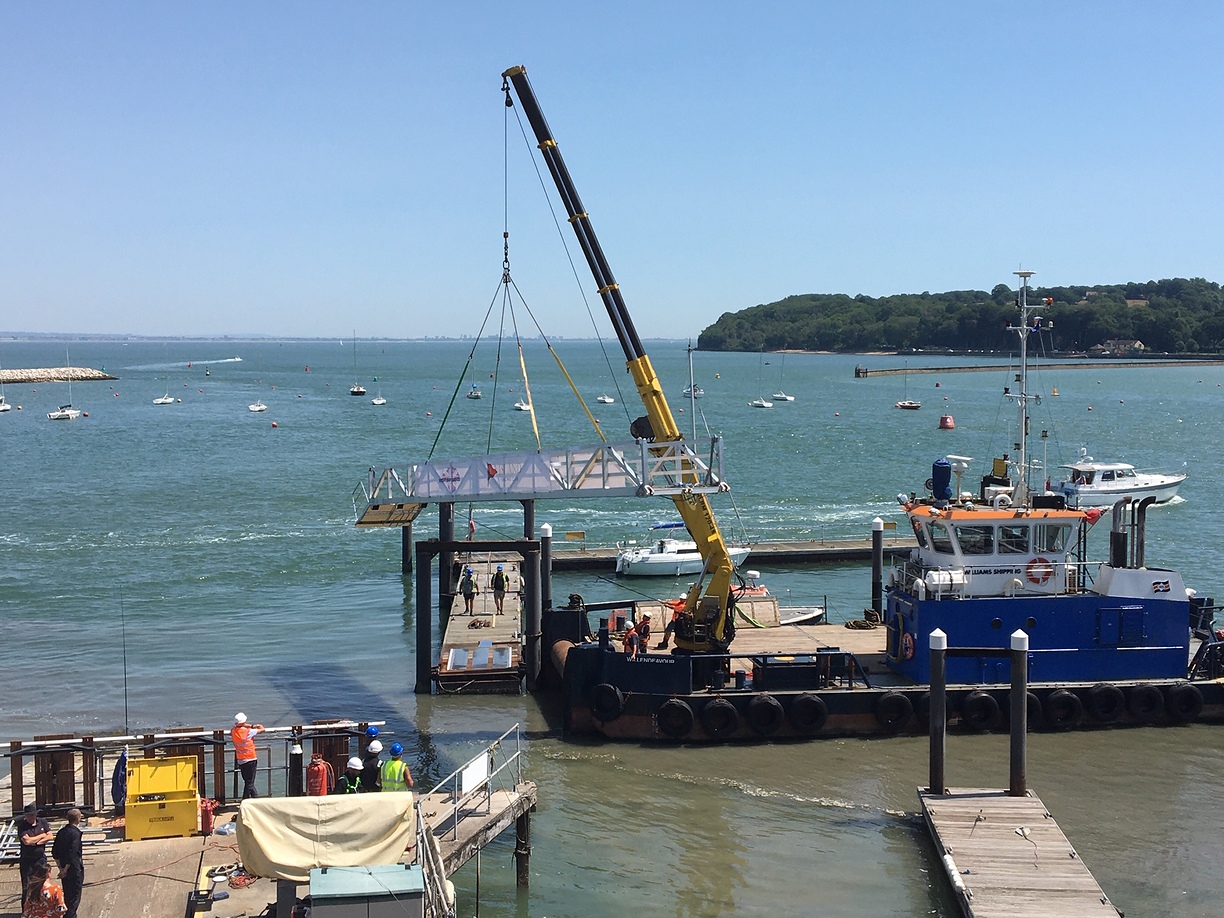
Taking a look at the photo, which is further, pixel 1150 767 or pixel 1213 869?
pixel 1150 767

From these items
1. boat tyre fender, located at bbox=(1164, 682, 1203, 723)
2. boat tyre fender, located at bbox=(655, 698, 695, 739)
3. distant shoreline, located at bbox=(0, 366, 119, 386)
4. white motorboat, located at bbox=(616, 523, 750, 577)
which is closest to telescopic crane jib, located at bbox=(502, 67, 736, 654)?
boat tyre fender, located at bbox=(655, 698, 695, 739)

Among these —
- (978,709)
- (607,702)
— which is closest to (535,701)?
(607,702)

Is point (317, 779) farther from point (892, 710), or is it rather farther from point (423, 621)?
point (892, 710)

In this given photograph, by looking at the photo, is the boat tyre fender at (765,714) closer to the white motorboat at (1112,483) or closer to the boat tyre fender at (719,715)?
the boat tyre fender at (719,715)

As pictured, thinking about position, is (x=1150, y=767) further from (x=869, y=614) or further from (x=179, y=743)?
(x=179, y=743)

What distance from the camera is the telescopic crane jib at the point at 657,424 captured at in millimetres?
23266

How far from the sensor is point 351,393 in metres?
153

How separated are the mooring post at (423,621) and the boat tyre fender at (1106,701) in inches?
512

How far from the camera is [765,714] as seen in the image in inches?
880

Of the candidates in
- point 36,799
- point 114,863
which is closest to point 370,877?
point 114,863

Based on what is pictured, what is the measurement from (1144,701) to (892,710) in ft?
16.1

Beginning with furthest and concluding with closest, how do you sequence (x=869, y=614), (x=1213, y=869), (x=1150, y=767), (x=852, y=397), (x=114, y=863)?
(x=852, y=397)
(x=869, y=614)
(x=1150, y=767)
(x=1213, y=869)
(x=114, y=863)

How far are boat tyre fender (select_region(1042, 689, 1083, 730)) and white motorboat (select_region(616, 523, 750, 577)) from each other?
1713 centimetres

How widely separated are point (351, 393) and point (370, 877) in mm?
144427
